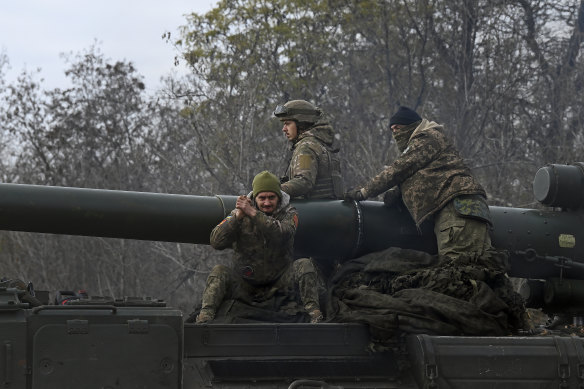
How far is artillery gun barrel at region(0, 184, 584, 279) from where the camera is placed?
691cm

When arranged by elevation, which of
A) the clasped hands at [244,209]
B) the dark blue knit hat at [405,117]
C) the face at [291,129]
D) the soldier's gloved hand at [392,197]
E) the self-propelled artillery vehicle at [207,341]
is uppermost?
the dark blue knit hat at [405,117]

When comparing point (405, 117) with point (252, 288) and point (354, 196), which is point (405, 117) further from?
point (252, 288)

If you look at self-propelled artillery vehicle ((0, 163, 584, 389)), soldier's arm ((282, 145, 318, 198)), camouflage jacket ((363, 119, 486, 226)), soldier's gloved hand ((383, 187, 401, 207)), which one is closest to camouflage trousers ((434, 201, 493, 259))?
camouflage jacket ((363, 119, 486, 226))

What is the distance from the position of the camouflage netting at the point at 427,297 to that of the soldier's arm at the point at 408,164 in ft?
2.50

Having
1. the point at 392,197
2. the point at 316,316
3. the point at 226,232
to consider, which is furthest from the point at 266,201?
the point at 392,197

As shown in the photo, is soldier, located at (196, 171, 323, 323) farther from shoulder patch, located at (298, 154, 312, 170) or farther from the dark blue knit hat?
the dark blue knit hat

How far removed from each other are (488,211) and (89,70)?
18.5 m

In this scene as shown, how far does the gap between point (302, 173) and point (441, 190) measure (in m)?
1.04

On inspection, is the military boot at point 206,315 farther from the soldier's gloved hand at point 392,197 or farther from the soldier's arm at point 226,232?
the soldier's gloved hand at point 392,197

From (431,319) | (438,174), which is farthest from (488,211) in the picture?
(431,319)

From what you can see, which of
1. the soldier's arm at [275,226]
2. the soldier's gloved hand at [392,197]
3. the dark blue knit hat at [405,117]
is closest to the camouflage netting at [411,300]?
the soldier's arm at [275,226]

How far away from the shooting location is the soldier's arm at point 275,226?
20.8ft

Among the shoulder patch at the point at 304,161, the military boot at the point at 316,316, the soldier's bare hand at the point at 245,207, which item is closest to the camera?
the soldier's bare hand at the point at 245,207

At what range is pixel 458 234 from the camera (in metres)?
7.31
